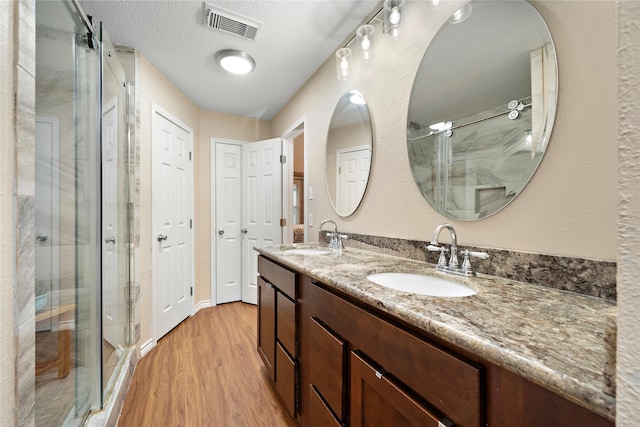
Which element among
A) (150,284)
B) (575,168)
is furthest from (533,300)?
(150,284)

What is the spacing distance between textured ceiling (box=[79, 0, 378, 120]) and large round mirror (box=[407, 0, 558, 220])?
730 mm

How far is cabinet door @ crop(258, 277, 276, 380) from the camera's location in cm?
153

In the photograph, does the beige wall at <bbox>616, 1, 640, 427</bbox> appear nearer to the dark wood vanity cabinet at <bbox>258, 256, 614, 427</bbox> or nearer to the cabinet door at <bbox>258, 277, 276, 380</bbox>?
the dark wood vanity cabinet at <bbox>258, 256, 614, 427</bbox>

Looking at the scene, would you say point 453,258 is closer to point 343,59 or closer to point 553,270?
point 553,270

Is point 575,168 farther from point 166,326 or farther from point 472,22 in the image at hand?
point 166,326

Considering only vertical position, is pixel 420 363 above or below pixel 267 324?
above

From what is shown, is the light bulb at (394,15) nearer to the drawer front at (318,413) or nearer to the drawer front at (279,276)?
the drawer front at (279,276)

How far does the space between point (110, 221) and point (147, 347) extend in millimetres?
1151

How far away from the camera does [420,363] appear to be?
1.94 ft

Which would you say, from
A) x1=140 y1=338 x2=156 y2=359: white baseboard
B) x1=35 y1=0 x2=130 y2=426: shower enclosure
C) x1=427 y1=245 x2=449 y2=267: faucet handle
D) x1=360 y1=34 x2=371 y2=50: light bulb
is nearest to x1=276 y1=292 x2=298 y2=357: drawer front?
x1=427 y1=245 x2=449 y2=267: faucet handle

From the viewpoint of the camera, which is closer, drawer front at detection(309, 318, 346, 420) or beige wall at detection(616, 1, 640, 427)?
beige wall at detection(616, 1, 640, 427)

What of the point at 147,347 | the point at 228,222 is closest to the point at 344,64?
the point at 228,222

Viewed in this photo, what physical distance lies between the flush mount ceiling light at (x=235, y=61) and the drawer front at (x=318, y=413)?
7.43ft

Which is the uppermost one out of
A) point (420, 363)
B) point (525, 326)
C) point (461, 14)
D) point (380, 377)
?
point (461, 14)
